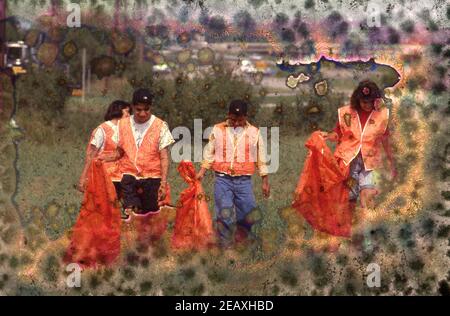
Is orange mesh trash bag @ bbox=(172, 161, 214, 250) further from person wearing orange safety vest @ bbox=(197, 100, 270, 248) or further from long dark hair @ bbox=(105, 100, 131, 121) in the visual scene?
long dark hair @ bbox=(105, 100, 131, 121)

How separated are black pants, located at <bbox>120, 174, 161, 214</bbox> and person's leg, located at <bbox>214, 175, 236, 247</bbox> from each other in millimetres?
502

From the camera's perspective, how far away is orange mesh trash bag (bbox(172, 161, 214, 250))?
331 inches

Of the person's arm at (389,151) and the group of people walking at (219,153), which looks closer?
the group of people walking at (219,153)

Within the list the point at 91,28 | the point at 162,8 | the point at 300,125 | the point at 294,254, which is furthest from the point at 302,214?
the point at 91,28

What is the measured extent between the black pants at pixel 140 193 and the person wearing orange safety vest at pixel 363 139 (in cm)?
157

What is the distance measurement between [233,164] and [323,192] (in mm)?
923

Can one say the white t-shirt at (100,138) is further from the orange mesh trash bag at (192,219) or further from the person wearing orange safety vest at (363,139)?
the person wearing orange safety vest at (363,139)

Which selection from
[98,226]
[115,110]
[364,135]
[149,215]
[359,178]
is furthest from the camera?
[359,178]

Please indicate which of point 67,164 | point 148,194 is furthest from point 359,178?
point 67,164

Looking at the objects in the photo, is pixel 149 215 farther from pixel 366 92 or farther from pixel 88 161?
pixel 366 92

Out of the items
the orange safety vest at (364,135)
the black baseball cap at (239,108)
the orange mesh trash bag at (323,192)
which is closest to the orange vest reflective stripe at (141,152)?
the black baseball cap at (239,108)

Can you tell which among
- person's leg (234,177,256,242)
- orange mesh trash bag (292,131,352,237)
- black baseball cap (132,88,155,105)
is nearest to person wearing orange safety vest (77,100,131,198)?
black baseball cap (132,88,155,105)

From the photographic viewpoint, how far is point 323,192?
28.7 ft

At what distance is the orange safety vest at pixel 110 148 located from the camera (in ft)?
27.3
